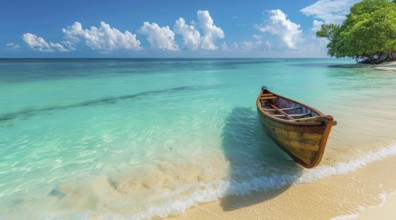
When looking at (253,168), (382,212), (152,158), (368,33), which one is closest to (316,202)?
(382,212)

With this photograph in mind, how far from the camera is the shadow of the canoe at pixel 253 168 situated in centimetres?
482

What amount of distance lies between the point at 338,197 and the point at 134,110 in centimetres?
1005

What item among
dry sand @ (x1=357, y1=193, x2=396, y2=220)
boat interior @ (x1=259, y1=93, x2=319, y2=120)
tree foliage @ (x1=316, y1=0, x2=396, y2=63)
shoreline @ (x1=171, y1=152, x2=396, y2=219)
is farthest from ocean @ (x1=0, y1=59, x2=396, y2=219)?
tree foliage @ (x1=316, y1=0, x2=396, y2=63)

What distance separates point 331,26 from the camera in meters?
49.9

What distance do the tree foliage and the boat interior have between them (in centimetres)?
3436

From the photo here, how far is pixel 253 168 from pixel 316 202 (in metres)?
1.67

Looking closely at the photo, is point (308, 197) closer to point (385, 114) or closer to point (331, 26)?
point (385, 114)

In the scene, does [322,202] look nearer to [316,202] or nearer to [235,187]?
[316,202]

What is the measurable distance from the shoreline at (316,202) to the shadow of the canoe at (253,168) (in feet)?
0.11

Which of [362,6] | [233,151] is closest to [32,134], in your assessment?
[233,151]

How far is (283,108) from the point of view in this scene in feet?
32.1

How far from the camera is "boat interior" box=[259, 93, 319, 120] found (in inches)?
299

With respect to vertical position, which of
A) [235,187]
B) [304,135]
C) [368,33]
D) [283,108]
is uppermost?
[368,33]

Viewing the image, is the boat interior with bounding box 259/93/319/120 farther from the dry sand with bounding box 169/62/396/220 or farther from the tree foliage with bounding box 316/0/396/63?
the tree foliage with bounding box 316/0/396/63
